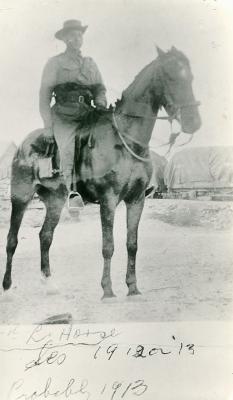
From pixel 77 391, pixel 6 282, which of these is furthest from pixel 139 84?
pixel 77 391

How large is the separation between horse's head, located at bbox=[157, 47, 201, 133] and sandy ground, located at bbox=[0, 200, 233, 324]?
22.6 inches

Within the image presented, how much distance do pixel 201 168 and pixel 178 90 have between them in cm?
56

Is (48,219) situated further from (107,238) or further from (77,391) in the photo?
(77,391)

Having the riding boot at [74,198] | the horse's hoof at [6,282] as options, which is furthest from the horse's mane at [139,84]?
the horse's hoof at [6,282]

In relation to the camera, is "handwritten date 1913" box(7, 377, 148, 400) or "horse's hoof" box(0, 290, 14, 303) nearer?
"handwritten date 1913" box(7, 377, 148, 400)

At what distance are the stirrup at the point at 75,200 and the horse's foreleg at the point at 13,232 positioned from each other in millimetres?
306

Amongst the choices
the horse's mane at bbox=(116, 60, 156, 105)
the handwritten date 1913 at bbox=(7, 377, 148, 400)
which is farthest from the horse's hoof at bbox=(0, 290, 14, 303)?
the horse's mane at bbox=(116, 60, 156, 105)

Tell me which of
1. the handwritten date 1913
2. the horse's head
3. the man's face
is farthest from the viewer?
the man's face

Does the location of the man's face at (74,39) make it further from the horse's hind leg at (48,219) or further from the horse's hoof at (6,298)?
the horse's hoof at (6,298)

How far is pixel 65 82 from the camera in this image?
3930 mm

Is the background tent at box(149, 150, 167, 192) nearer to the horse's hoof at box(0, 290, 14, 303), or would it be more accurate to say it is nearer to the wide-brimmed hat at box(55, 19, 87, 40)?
the wide-brimmed hat at box(55, 19, 87, 40)

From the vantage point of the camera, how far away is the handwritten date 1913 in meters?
3.62

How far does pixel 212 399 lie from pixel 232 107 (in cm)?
193

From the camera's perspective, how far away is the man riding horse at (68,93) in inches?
153
